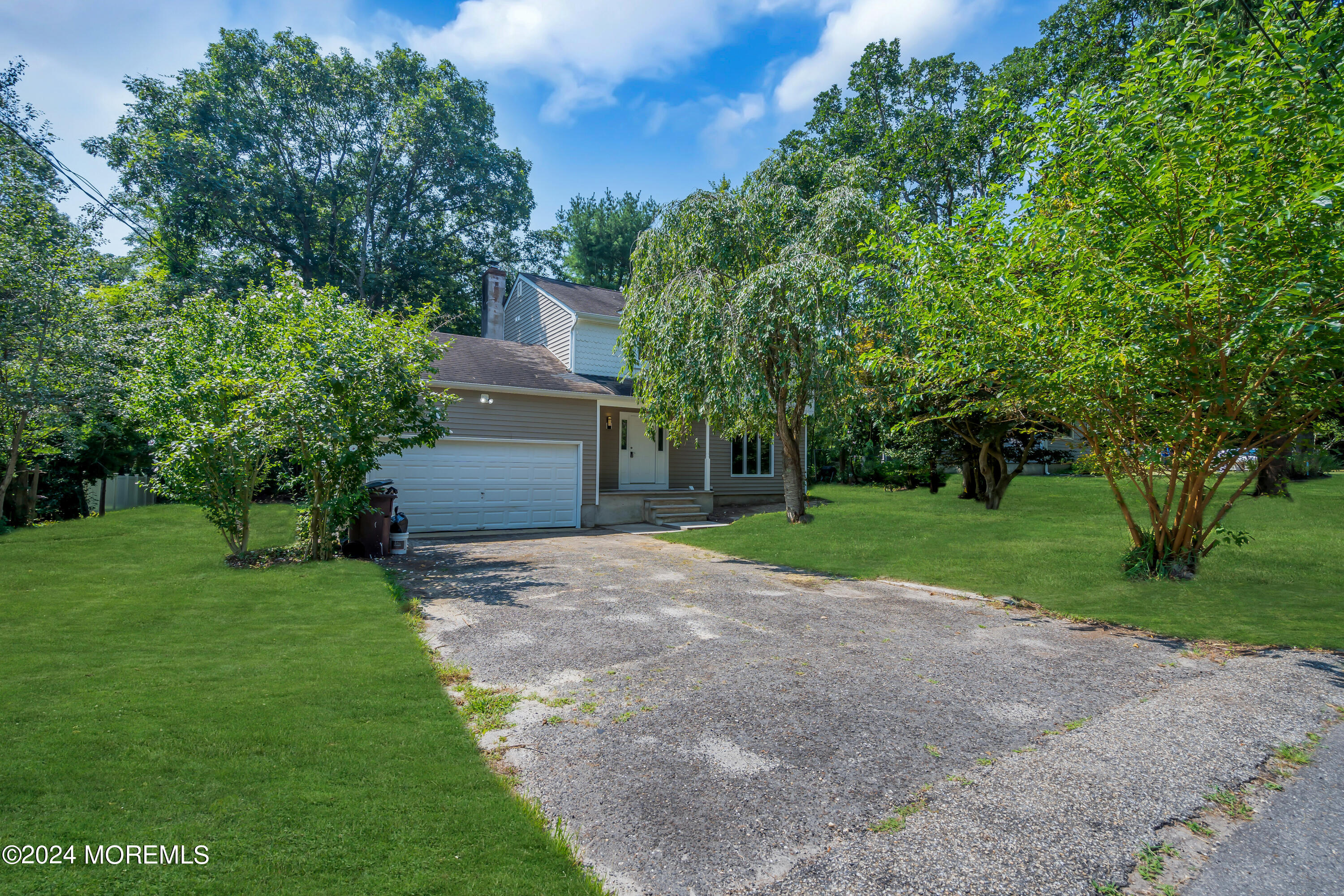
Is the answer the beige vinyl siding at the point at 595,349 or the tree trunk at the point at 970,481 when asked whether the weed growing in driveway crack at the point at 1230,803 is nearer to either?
the tree trunk at the point at 970,481

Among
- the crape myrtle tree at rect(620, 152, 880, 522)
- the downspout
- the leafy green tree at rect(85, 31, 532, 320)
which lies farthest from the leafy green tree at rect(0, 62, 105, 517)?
the leafy green tree at rect(85, 31, 532, 320)

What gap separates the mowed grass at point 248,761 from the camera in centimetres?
231

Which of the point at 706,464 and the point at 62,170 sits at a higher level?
the point at 62,170

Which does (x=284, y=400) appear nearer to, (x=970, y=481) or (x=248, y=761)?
(x=248, y=761)

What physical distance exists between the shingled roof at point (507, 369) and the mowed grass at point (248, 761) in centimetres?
855

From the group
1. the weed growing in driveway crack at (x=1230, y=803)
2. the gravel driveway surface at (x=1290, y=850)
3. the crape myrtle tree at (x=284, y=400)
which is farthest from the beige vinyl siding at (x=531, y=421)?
the gravel driveway surface at (x=1290, y=850)

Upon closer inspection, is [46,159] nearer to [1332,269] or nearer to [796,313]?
[796,313]

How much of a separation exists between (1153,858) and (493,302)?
2175 cm

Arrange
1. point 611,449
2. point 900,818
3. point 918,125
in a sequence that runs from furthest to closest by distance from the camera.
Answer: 1. point 918,125
2. point 611,449
3. point 900,818

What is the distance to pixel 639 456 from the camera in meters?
17.7

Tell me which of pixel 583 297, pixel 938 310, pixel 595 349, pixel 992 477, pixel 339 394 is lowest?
pixel 992 477

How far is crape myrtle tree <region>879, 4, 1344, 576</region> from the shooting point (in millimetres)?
5090

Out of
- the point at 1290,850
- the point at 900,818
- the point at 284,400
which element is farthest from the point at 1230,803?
the point at 284,400

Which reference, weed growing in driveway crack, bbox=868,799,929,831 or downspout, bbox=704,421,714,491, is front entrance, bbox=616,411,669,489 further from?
weed growing in driveway crack, bbox=868,799,929,831
